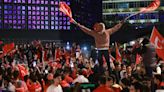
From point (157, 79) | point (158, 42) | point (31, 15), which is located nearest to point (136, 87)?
point (157, 79)

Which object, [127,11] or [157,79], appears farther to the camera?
[127,11]

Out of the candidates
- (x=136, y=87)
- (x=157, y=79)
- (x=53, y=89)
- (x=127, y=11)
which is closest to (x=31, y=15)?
(x=53, y=89)

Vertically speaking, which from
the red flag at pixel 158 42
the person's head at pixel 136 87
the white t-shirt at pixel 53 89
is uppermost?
the red flag at pixel 158 42

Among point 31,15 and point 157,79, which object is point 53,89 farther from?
point 31,15

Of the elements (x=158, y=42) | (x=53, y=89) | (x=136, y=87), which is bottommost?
(x=53, y=89)

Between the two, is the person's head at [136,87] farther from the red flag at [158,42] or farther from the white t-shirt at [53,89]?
the red flag at [158,42]

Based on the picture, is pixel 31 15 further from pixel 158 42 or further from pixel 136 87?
pixel 136 87

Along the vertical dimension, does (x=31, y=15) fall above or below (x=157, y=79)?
above

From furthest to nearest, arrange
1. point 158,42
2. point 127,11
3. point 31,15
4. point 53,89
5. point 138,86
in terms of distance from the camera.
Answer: point 127,11, point 31,15, point 158,42, point 53,89, point 138,86

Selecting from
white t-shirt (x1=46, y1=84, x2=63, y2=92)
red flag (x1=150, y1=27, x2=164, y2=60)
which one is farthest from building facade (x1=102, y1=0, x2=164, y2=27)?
white t-shirt (x1=46, y1=84, x2=63, y2=92)

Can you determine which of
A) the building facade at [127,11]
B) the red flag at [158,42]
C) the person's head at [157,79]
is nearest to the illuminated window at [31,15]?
the red flag at [158,42]

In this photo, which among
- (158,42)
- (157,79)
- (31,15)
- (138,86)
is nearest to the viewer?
(138,86)

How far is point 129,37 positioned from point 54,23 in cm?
1018

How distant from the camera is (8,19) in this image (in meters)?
40.7
